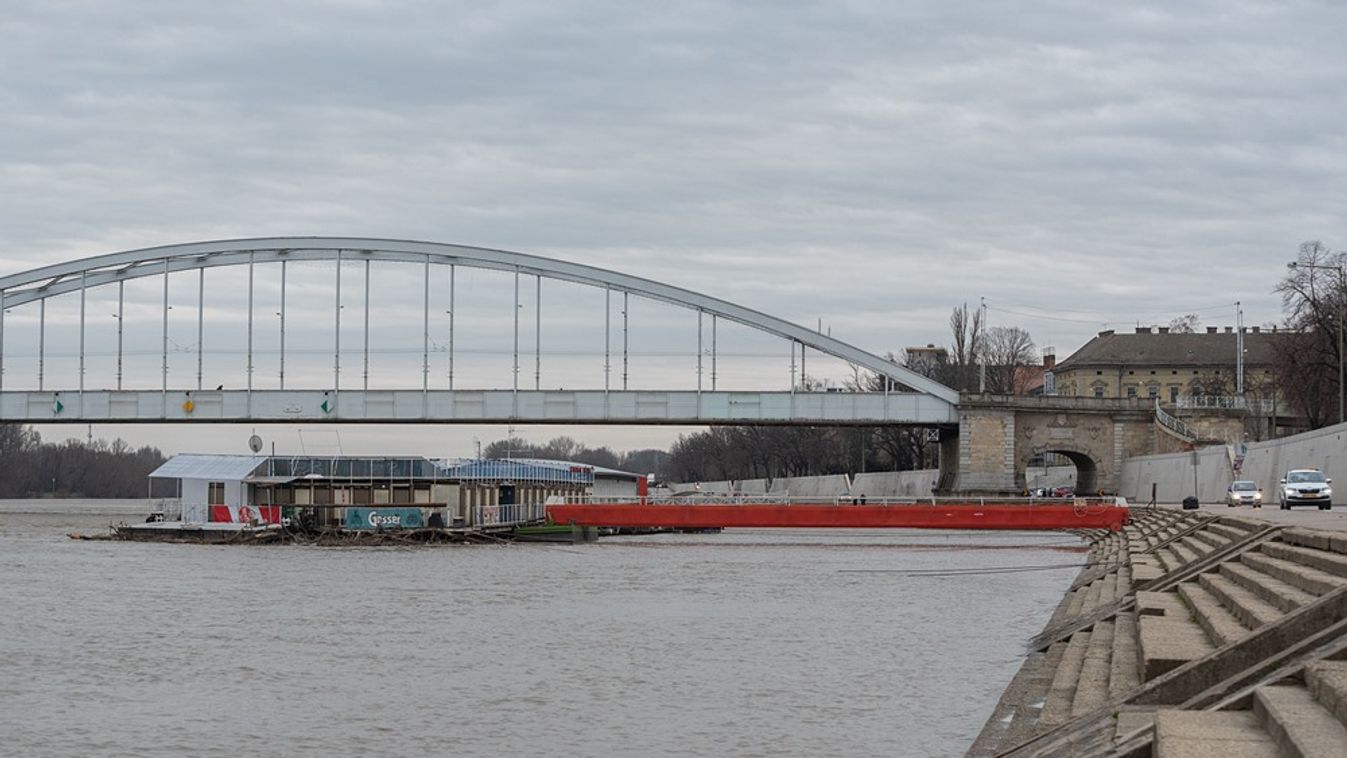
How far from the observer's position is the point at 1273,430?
91.9 m

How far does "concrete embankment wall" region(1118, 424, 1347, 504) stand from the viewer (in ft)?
198

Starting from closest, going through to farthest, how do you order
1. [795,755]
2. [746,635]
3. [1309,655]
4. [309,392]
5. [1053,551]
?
[1309,655] < [795,755] < [746,635] < [1053,551] < [309,392]

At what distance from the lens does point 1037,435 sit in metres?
94.0

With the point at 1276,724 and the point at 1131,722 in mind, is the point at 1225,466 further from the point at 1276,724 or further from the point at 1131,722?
the point at 1276,724

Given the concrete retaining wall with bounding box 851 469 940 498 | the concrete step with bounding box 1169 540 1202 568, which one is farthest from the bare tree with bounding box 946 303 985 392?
the concrete step with bounding box 1169 540 1202 568

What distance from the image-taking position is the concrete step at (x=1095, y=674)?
49.0 feet

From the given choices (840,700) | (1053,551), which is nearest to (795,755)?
(840,700)

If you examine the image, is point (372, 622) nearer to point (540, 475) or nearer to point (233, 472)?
point (233, 472)

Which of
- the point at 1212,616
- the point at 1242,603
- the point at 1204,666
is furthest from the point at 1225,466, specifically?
the point at 1204,666

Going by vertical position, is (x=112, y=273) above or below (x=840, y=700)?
above

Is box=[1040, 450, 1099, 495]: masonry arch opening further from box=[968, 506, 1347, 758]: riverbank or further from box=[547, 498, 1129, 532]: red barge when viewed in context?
box=[968, 506, 1347, 758]: riverbank

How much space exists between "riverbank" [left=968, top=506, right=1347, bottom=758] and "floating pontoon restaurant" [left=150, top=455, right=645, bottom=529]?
48305 mm

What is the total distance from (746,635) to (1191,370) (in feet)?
402

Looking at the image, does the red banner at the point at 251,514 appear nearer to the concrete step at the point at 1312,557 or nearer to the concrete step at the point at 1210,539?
the concrete step at the point at 1210,539
